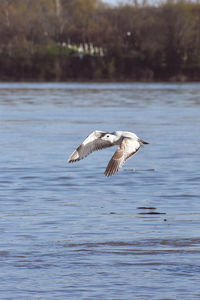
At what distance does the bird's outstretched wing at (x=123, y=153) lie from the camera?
34.5ft

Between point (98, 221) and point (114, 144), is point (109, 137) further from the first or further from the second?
point (98, 221)

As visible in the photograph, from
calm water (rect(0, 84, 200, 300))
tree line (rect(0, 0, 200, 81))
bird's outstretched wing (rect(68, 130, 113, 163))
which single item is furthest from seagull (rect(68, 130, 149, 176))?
tree line (rect(0, 0, 200, 81))

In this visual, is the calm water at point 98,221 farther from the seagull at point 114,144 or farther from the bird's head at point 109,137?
the bird's head at point 109,137

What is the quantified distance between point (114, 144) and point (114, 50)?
6455cm

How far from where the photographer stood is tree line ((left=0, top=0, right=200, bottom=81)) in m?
73.1

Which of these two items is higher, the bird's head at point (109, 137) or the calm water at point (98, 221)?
the bird's head at point (109, 137)

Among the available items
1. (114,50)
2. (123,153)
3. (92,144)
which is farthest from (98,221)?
(114,50)

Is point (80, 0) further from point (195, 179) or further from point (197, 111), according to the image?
point (195, 179)

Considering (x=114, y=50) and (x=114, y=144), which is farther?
(x=114, y=50)

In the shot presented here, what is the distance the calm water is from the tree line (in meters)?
50.1

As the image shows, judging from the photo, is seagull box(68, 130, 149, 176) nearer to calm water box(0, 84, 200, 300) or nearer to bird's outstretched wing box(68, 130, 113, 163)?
bird's outstretched wing box(68, 130, 113, 163)

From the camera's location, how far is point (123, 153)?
1055cm

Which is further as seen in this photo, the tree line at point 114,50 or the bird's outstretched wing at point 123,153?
the tree line at point 114,50

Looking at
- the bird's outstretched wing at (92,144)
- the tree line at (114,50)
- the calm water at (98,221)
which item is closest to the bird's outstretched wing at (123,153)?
the bird's outstretched wing at (92,144)
